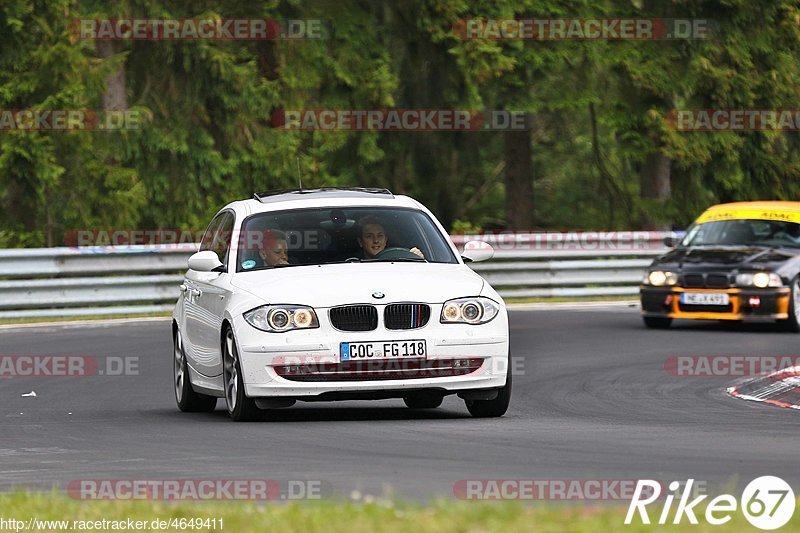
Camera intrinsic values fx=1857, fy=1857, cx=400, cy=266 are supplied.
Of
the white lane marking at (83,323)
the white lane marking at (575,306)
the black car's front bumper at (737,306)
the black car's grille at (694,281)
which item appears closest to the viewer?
the black car's front bumper at (737,306)

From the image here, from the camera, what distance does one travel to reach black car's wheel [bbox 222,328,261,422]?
476 inches

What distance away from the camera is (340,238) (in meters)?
13.0

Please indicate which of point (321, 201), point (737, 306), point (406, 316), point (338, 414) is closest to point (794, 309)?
point (737, 306)

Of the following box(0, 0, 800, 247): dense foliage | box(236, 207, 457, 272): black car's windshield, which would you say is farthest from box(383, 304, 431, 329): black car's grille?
box(0, 0, 800, 247): dense foliage

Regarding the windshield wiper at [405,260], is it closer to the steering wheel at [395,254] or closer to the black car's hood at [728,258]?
the steering wheel at [395,254]

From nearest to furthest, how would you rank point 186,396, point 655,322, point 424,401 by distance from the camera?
point 424,401 → point 186,396 → point 655,322

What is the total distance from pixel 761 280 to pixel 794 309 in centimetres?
53

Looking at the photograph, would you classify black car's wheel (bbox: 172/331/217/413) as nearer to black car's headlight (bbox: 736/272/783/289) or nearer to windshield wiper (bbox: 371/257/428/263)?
windshield wiper (bbox: 371/257/428/263)

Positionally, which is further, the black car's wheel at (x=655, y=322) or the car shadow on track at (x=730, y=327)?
the black car's wheel at (x=655, y=322)

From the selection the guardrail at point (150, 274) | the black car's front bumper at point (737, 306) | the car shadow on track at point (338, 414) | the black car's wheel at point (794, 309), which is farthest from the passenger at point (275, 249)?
the guardrail at point (150, 274)

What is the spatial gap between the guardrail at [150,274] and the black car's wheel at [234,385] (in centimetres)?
1224

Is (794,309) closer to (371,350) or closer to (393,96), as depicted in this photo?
(371,350)

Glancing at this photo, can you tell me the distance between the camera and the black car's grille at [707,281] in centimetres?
2186

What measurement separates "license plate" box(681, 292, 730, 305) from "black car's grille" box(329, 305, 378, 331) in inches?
423
